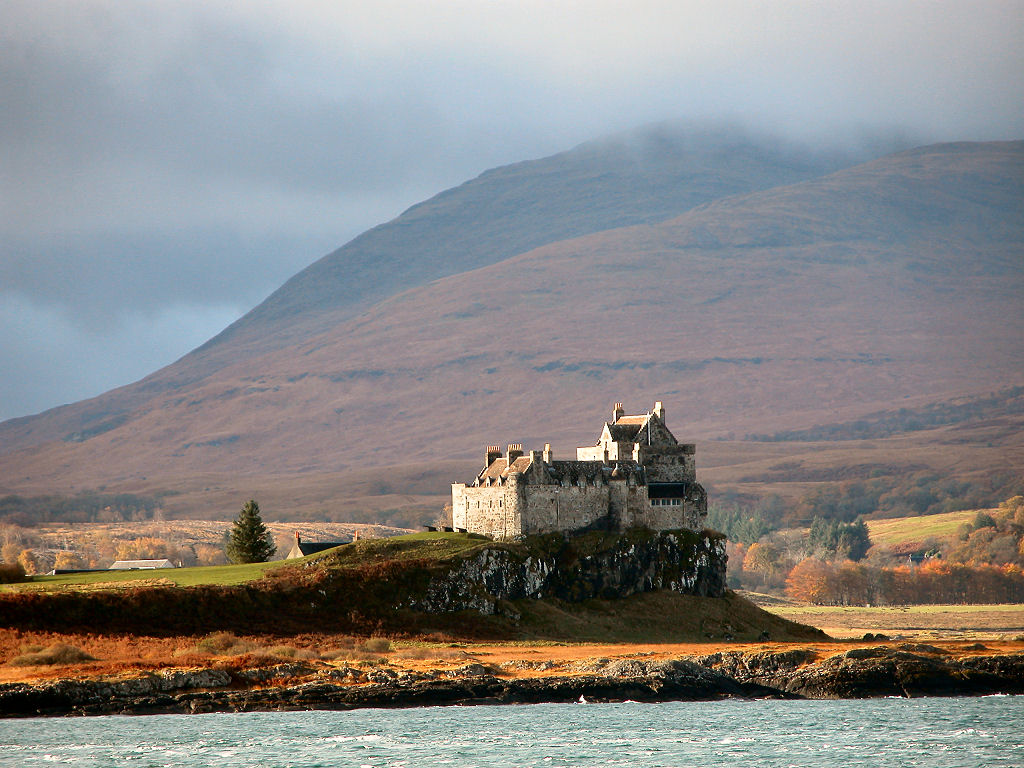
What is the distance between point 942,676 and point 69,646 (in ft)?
169

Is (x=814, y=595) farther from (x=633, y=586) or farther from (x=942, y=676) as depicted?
(x=942, y=676)

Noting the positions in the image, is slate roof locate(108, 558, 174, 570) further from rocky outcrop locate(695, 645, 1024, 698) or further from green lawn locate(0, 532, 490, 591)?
rocky outcrop locate(695, 645, 1024, 698)

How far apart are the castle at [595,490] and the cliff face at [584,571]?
189 centimetres

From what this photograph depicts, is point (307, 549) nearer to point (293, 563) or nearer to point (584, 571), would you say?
point (293, 563)

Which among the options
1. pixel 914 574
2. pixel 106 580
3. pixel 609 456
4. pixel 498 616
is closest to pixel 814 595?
pixel 914 574

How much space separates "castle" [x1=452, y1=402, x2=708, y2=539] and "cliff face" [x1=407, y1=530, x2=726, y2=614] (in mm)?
1889

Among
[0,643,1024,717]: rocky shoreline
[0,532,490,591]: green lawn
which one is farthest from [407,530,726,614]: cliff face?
[0,643,1024,717]: rocky shoreline

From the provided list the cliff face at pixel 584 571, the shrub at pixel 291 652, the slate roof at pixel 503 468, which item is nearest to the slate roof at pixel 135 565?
the slate roof at pixel 503 468

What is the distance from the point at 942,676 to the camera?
286 ft

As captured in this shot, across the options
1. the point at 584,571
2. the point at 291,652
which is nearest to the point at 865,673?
the point at 584,571

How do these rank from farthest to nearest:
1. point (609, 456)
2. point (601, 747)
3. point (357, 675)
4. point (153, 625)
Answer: point (609, 456) → point (153, 625) → point (357, 675) → point (601, 747)

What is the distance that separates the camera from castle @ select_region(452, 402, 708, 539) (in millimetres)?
105250

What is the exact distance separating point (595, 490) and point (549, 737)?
3728 cm

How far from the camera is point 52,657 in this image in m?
78.7
